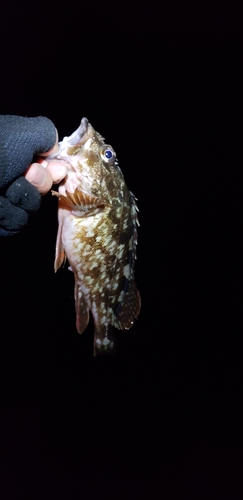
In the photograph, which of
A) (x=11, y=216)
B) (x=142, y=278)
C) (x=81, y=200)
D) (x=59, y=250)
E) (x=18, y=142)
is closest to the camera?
(x=18, y=142)

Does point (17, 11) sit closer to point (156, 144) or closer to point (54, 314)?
point (156, 144)

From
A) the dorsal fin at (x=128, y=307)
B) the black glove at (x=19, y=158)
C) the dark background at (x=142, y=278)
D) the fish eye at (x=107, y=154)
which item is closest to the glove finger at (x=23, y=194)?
the black glove at (x=19, y=158)

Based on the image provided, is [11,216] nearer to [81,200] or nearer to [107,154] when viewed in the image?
[81,200]

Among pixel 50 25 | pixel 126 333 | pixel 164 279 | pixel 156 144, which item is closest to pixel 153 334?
pixel 126 333

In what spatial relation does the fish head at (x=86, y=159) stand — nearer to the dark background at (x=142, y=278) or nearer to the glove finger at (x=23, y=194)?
the glove finger at (x=23, y=194)

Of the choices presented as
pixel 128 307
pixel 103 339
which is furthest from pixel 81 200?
pixel 103 339

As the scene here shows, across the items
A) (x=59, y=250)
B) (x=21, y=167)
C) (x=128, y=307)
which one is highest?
(x=21, y=167)

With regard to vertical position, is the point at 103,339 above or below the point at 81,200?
below
